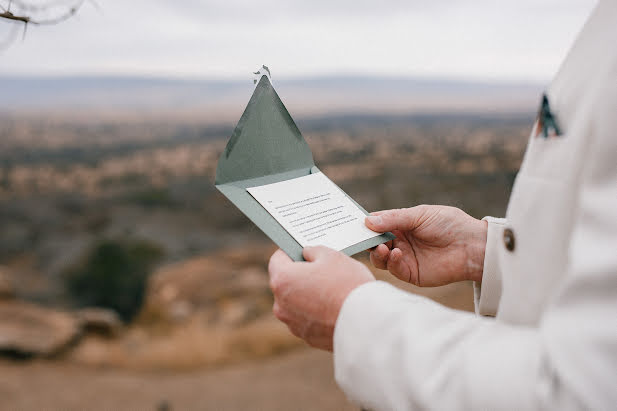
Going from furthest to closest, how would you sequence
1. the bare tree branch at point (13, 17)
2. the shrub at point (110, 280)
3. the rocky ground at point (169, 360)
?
the shrub at point (110, 280), the rocky ground at point (169, 360), the bare tree branch at point (13, 17)

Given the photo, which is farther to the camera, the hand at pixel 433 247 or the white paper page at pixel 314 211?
the hand at pixel 433 247

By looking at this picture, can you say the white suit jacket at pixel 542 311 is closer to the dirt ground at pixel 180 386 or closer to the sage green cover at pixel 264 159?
the sage green cover at pixel 264 159

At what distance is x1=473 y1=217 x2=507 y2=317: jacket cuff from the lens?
1.63m

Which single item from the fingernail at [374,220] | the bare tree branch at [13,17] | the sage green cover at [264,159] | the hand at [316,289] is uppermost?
the bare tree branch at [13,17]

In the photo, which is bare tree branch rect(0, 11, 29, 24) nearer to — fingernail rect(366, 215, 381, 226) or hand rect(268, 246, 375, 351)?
hand rect(268, 246, 375, 351)

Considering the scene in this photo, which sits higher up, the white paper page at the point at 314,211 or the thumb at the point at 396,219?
the white paper page at the point at 314,211

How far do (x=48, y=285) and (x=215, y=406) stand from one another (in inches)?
Result: 302

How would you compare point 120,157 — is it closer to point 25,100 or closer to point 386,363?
point 386,363

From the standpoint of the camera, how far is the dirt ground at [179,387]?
5.47m

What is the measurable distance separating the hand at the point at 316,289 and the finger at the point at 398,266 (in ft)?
1.80

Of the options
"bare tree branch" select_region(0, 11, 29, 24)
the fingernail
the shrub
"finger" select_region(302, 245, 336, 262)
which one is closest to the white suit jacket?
"finger" select_region(302, 245, 336, 262)

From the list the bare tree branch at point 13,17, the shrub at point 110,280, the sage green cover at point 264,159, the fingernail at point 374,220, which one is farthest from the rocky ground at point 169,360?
the bare tree branch at point 13,17

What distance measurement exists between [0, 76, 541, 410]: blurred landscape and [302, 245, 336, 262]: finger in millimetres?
1028

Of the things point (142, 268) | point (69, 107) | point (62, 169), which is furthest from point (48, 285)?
point (69, 107)
